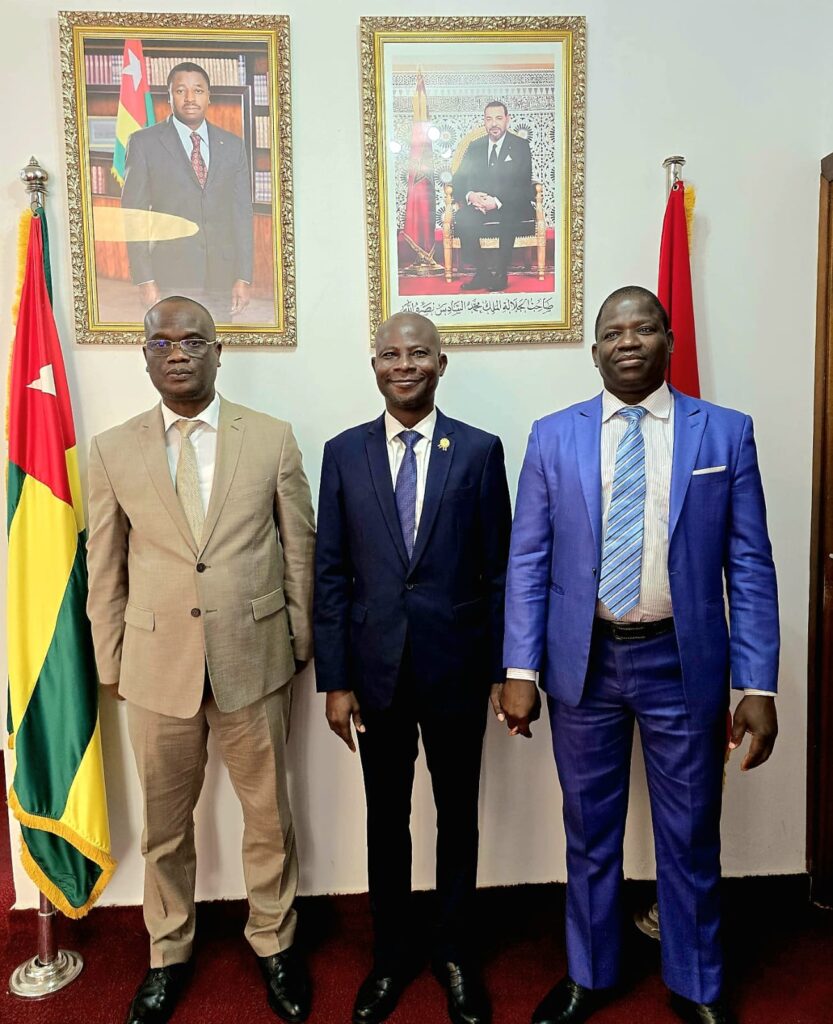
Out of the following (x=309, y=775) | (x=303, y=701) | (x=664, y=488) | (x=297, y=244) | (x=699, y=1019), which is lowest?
(x=699, y=1019)

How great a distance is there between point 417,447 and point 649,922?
166 centimetres

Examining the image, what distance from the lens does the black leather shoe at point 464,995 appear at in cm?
198

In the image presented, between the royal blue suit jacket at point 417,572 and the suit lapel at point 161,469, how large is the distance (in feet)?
1.16

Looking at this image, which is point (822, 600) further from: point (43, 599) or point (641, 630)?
point (43, 599)

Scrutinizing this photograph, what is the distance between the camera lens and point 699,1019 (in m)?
1.95

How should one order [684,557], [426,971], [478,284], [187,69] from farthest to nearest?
[478,284]
[187,69]
[426,971]
[684,557]

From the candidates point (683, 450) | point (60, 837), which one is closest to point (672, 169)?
point (683, 450)

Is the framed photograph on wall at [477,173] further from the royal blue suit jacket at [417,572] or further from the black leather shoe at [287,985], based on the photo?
the black leather shoe at [287,985]

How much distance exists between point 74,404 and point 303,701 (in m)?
1.18

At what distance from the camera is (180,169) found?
2297 mm

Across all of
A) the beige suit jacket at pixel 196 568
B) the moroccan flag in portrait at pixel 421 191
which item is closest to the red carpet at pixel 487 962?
the beige suit jacket at pixel 196 568

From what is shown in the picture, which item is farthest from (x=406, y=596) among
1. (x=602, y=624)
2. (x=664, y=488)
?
(x=664, y=488)

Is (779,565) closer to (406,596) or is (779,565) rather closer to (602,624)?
(602,624)

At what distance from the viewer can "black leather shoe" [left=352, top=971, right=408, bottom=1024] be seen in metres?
2.00
